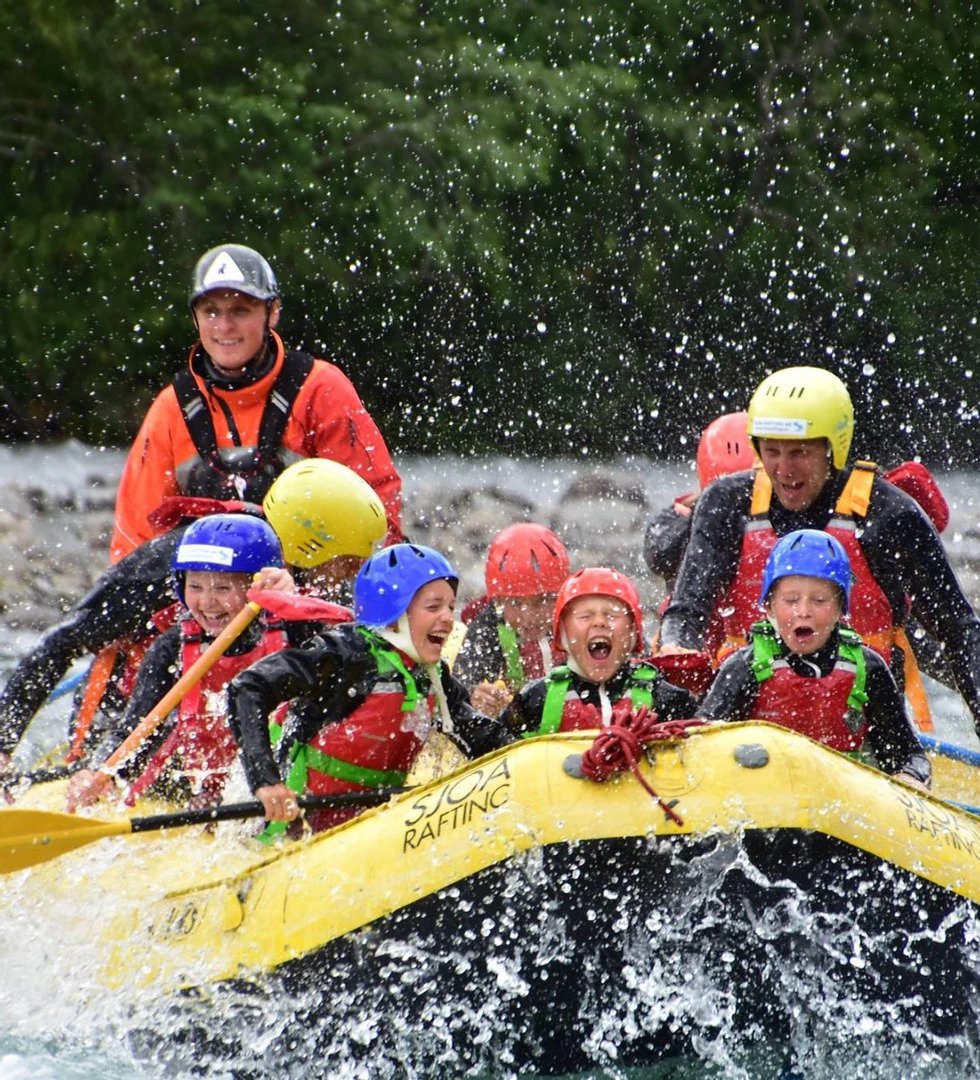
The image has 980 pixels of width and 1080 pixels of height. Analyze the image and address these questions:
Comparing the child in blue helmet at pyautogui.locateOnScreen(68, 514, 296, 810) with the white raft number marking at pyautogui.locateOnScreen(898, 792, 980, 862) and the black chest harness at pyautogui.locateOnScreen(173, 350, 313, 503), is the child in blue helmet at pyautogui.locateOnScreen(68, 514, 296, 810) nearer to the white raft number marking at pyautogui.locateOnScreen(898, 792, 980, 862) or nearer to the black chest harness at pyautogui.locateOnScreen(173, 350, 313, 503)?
the black chest harness at pyautogui.locateOnScreen(173, 350, 313, 503)

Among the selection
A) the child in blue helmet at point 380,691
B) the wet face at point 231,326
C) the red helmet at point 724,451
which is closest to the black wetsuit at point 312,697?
the child in blue helmet at point 380,691

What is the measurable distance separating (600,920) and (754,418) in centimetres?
201

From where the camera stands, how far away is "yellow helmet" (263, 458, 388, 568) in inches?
206

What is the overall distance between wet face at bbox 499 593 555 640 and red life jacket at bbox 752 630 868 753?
60.2 inches

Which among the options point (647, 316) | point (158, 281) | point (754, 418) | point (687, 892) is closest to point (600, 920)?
point (687, 892)

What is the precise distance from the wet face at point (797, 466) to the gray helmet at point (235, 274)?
1.84 meters

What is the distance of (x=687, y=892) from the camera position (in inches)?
148

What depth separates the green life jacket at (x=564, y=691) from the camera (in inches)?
180

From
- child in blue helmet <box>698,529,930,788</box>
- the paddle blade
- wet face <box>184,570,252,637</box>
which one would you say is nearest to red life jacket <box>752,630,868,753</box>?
child in blue helmet <box>698,529,930,788</box>

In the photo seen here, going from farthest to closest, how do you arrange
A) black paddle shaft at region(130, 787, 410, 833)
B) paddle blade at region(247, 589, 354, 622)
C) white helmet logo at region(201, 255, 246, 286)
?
white helmet logo at region(201, 255, 246, 286) < paddle blade at region(247, 589, 354, 622) < black paddle shaft at region(130, 787, 410, 833)

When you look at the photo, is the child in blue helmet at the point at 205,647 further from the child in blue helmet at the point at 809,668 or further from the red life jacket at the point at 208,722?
the child in blue helmet at the point at 809,668

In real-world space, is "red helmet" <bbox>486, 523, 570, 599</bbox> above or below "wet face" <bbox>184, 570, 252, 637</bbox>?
below

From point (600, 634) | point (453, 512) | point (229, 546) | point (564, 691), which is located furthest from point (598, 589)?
point (453, 512)

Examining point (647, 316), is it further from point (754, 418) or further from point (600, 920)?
point (600, 920)
